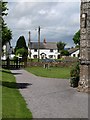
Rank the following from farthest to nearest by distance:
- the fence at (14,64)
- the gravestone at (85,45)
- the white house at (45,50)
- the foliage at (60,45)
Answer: the foliage at (60,45) < the white house at (45,50) < the fence at (14,64) < the gravestone at (85,45)

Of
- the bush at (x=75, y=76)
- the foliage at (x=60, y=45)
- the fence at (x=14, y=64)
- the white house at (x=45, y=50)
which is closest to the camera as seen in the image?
the bush at (x=75, y=76)

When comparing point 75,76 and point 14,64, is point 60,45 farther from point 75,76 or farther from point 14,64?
point 75,76

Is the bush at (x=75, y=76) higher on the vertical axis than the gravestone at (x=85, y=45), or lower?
lower

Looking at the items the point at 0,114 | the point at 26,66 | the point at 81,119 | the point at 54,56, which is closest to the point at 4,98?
the point at 0,114

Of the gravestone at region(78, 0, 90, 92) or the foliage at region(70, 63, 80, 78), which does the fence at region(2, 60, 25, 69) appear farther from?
the gravestone at region(78, 0, 90, 92)

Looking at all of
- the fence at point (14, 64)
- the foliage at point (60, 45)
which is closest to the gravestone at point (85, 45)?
the fence at point (14, 64)

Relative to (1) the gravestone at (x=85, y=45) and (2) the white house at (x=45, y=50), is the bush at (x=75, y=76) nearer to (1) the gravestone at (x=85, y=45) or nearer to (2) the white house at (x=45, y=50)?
(1) the gravestone at (x=85, y=45)

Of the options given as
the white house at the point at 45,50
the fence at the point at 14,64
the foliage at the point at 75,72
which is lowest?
the fence at the point at 14,64

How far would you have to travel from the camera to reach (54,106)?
12.8m

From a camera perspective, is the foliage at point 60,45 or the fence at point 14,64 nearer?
the fence at point 14,64

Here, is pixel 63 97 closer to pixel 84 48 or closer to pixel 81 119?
pixel 84 48

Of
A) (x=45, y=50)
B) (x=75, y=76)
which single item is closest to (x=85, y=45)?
(x=75, y=76)

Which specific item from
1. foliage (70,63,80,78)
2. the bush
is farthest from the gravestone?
foliage (70,63,80,78)

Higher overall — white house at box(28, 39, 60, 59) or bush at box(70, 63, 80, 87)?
white house at box(28, 39, 60, 59)
